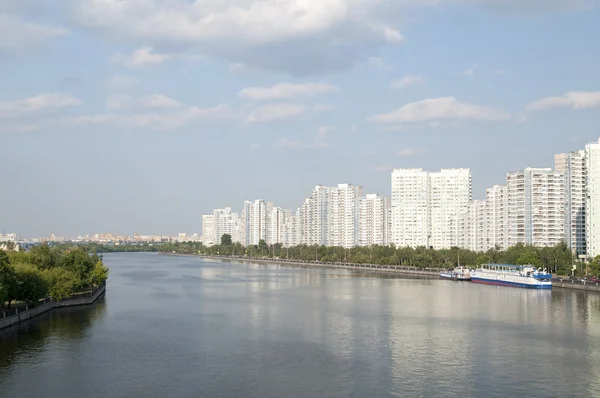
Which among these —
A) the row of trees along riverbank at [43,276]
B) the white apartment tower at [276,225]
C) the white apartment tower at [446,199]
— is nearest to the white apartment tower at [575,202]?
the white apartment tower at [446,199]

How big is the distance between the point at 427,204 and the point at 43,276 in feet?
186

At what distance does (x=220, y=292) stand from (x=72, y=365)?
778 inches

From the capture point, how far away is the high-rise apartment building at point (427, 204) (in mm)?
74625

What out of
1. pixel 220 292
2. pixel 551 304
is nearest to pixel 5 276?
pixel 220 292

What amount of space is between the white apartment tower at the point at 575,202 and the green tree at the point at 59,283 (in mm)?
37514

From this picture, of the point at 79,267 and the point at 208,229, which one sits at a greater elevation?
the point at 208,229

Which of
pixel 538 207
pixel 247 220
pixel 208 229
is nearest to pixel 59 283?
pixel 538 207

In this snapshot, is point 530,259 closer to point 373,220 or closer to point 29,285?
point 29,285

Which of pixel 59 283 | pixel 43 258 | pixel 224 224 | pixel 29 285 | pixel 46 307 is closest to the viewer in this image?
pixel 29 285

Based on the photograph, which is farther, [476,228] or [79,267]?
[476,228]

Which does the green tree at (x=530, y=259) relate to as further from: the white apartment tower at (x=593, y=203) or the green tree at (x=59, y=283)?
the green tree at (x=59, y=283)

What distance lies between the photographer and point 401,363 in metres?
16.2

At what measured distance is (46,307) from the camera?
79.9 ft

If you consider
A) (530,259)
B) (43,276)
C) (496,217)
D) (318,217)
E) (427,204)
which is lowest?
(530,259)
